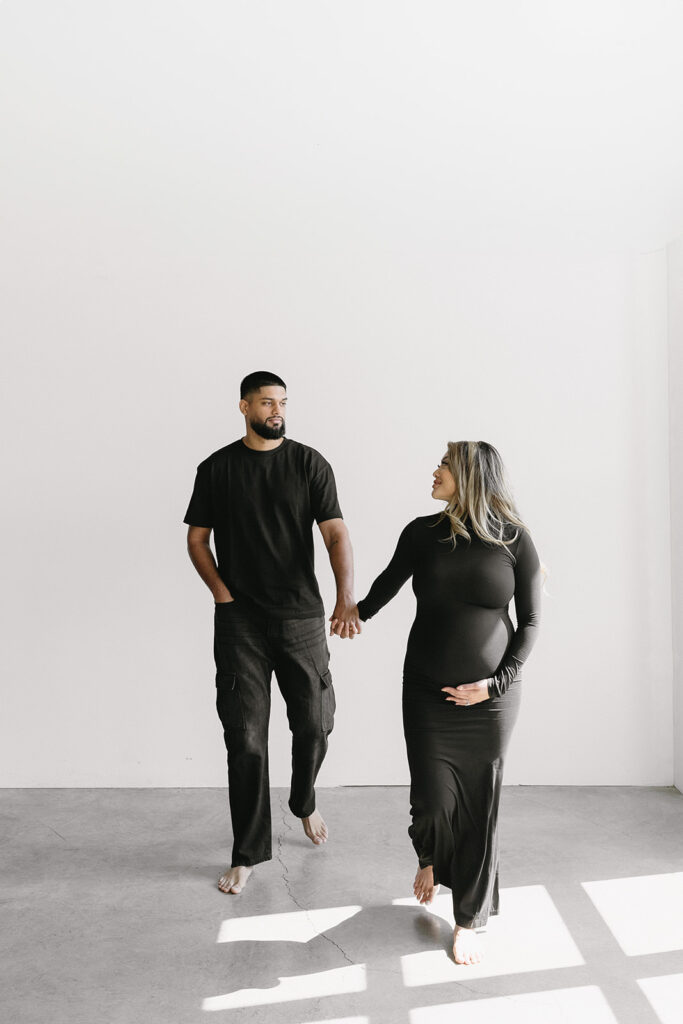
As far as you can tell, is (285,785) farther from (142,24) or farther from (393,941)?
(142,24)

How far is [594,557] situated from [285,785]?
5.84 ft

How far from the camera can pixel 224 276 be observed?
4.04 metres

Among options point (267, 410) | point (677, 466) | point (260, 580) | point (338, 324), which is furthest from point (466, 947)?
point (338, 324)

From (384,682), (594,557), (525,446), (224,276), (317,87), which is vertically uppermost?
(317,87)

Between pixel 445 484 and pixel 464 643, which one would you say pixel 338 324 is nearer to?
pixel 445 484

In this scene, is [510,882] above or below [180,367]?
below

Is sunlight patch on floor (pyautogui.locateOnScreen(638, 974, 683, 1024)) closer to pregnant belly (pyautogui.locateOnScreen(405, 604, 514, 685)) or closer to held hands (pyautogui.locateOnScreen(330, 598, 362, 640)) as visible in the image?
pregnant belly (pyautogui.locateOnScreen(405, 604, 514, 685))

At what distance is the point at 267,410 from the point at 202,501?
0.41 metres

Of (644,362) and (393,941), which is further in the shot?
(644,362)

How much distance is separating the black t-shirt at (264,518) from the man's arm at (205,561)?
3 centimetres

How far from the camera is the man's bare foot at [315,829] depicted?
3.42m

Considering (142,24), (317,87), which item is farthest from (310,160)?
(142,24)

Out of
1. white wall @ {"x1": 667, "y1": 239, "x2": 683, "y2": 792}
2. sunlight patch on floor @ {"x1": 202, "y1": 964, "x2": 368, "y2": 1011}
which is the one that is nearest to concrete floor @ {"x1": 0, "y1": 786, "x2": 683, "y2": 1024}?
sunlight patch on floor @ {"x1": 202, "y1": 964, "x2": 368, "y2": 1011}

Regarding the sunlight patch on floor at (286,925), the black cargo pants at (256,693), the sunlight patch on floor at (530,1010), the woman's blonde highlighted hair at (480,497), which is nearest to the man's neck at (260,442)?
the black cargo pants at (256,693)
